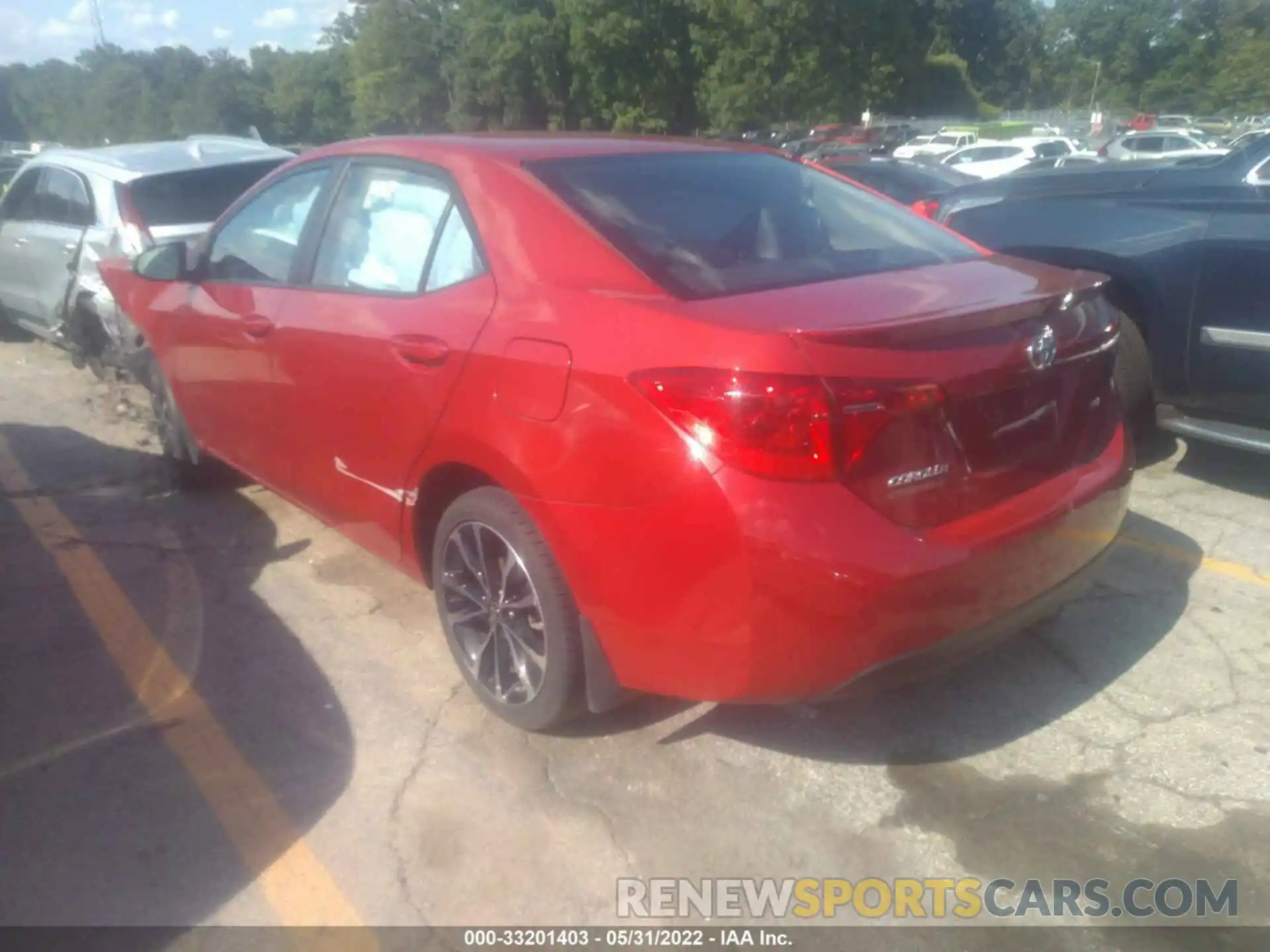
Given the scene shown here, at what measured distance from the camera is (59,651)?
3969 millimetres

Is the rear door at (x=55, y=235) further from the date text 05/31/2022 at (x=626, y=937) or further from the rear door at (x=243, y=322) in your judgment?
the date text 05/31/2022 at (x=626, y=937)

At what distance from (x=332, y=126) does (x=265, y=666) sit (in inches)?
3186

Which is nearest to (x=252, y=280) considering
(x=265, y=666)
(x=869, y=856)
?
(x=265, y=666)

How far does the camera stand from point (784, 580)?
2496 millimetres

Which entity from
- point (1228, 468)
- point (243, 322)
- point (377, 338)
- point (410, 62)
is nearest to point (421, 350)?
point (377, 338)

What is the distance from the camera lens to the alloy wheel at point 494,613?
10.3 ft

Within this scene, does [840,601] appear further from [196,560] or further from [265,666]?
[196,560]

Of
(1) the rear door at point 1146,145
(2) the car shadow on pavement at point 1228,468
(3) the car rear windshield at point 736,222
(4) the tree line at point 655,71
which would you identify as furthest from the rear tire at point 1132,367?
(1) the rear door at point 1146,145

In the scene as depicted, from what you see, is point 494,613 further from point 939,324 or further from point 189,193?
point 189,193

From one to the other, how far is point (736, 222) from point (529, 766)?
5.50ft

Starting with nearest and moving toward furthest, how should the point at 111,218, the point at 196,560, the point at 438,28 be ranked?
1. the point at 196,560
2. the point at 111,218
3. the point at 438,28

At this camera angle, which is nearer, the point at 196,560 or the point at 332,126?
the point at 196,560

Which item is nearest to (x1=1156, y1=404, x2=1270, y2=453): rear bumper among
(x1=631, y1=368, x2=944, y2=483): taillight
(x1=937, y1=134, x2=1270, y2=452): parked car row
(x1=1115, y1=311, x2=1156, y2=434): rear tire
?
(x1=937, y1=134, x2=1270, y2=452): parked car row

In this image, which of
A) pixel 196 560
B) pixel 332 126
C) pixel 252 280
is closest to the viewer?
pixel 252 280
